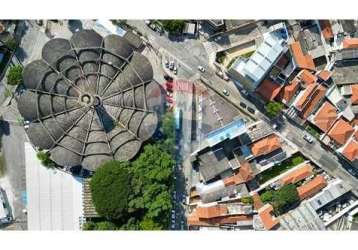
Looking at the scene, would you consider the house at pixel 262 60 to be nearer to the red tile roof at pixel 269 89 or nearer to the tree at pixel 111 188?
the red tile roof at pixel 269 89

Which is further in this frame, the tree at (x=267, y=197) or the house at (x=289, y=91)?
the tree at (x=267, y=197)

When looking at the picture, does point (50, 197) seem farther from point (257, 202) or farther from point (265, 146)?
point (265, 146)

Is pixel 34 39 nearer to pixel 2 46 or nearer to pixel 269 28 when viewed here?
pixel 2 46

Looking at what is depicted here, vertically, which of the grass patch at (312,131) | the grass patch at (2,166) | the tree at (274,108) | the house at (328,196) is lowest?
the house at (328,196)

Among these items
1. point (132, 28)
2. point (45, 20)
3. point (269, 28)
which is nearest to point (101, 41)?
point (132, 28)

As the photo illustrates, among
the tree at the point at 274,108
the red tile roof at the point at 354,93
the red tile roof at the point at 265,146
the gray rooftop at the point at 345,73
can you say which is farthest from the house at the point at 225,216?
the gray rooftop at the point at 345,73
